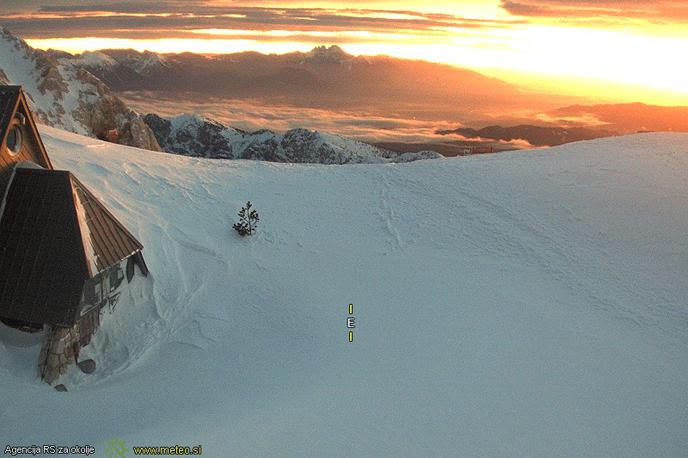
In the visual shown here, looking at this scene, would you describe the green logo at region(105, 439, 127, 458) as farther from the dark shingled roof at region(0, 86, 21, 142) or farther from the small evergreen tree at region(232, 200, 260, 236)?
the small evergreen tree at region(232, 200, 260, 236)

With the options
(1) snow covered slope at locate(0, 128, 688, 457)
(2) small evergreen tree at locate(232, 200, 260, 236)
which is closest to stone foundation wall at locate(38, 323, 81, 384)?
(1) snow covered slope at locate(0, 128, 688, 457)

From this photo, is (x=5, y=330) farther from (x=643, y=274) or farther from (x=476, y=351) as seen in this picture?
(x=643, y=274)

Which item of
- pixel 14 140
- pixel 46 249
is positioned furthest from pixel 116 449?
pixel 14 140

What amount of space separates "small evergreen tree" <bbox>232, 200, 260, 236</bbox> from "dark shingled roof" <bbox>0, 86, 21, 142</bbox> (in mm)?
8434

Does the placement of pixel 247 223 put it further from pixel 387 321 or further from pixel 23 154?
pixel 23 154

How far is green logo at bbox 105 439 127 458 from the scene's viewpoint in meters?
9.88

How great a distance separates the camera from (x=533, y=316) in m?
15.8

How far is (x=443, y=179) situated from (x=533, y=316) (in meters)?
11.8

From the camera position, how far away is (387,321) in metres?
15.2

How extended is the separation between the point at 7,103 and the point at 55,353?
269 inches

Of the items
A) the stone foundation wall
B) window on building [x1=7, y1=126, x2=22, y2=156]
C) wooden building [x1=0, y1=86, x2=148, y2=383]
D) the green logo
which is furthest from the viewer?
window on building [x1=7, y1=126, x2=22, y2=156]

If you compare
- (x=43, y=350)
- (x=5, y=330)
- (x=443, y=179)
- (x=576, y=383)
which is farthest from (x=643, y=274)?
(x=5, y=330)

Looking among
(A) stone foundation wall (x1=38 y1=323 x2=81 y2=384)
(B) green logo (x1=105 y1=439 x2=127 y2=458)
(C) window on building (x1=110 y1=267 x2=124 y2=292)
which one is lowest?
(B) green logo (x1=105 y1=439 x2=127 y2=458)

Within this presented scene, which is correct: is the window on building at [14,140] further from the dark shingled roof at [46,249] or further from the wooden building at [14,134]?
the dark shingled roof at [46,249]
